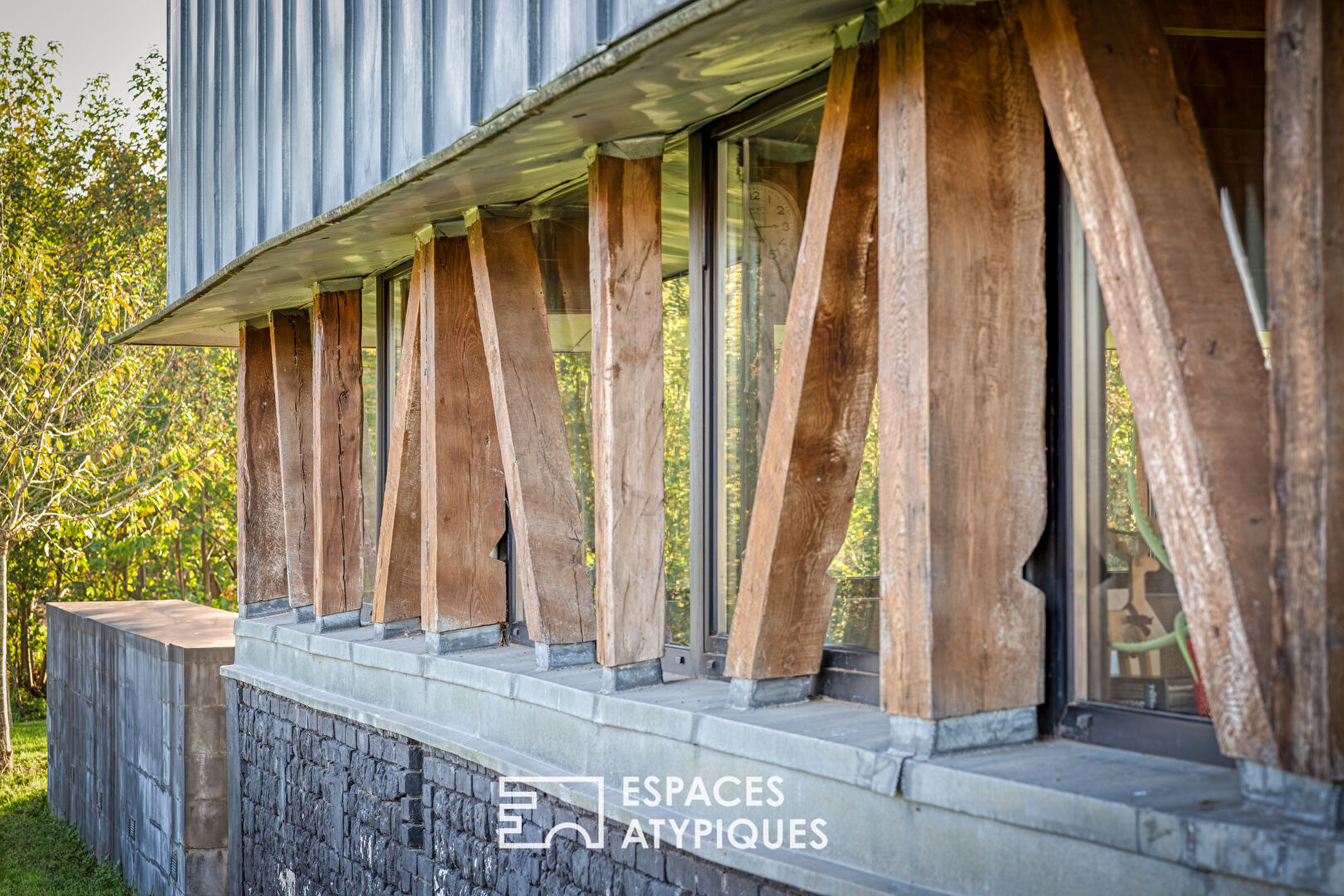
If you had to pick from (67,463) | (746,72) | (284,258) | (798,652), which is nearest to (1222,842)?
(798,652)

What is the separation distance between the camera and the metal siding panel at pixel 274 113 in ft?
21.6

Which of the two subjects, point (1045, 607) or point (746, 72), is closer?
point (1045, 607)

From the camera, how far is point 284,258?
6.51 meters

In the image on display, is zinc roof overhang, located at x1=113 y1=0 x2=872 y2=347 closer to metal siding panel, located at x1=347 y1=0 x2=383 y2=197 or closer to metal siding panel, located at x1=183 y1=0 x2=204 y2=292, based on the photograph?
metal siding panel, located at x1=347 y1=0 x2=383 y2=197

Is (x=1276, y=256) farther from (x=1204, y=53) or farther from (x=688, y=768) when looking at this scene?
(x=688, y=768)

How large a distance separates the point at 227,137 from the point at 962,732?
592 centimetres

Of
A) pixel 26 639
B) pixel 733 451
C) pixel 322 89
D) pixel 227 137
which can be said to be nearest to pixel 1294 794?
pixel 733 451

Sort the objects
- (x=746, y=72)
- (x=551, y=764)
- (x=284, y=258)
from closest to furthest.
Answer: (x=746, y=72), (x=551, y=764), (x=284, y=258)

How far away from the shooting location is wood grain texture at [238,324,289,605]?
8.62 m

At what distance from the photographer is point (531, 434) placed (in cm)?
518

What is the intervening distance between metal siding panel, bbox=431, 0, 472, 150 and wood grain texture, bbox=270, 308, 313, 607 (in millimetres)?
3504

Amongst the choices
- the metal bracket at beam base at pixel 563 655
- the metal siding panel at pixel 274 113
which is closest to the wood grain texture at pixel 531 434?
the metal bracket at beam base at pixel 563 655

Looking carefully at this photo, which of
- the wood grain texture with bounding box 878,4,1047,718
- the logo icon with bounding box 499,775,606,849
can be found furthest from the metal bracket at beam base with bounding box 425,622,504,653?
the wood grain texture with bounding box 878,4,1047,718

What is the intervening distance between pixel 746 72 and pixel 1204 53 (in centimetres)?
121
